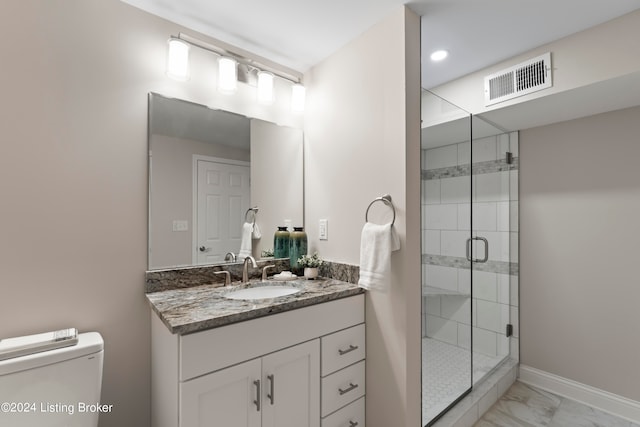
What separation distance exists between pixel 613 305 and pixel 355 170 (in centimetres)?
199

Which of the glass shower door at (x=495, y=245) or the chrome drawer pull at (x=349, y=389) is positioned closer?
the chrome drawer pull at (x=349, y=389)

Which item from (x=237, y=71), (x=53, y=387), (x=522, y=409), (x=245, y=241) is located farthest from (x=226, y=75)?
(x=522, y=409)

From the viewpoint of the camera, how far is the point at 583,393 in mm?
2146

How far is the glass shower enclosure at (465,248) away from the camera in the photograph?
2.09m

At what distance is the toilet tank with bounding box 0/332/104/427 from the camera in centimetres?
102

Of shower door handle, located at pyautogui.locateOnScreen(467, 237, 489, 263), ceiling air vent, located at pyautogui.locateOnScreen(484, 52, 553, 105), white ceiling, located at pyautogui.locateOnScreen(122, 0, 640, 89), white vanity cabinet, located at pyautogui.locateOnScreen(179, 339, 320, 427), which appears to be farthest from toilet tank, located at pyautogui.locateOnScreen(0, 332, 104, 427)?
ceiling air vent, located at pyautogui.locateOnScreen(484, 52, 553, 105)

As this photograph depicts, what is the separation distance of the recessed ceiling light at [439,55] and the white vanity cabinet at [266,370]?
1609 millimetres

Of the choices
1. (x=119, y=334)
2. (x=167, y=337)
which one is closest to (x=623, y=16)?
(x=167, y=337)

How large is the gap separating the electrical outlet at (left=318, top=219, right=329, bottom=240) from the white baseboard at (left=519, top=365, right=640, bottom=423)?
6.58 ft

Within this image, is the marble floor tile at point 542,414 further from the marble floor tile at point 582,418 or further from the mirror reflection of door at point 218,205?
the mirror reflection of door at point 218,205

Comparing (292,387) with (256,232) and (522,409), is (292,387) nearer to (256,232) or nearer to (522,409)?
(256,232)

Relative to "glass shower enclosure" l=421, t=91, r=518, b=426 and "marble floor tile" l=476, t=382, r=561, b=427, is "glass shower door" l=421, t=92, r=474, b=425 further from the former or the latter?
"marble floor tile" l=476, t=382, r=561, b=427

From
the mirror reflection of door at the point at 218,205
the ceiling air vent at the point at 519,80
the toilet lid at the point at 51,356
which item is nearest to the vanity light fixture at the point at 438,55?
the ceiling air vent at the point at 519,80

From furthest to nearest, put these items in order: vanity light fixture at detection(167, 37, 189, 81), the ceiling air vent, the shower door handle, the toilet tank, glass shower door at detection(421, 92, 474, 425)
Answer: the shower door handle → glass shower door at detection(421, 92, 474, 425) → the ceiling air vent → vanity light fixture at detection(167, 37, 189, 81) → the toilet tank
